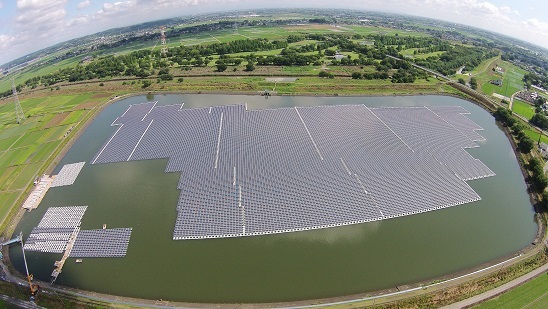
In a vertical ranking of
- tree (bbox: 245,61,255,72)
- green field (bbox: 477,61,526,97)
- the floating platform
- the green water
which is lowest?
the green water

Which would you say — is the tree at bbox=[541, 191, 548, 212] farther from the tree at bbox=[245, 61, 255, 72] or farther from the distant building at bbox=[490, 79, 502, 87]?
the tree at bbox=[245, 61, 255, 72]

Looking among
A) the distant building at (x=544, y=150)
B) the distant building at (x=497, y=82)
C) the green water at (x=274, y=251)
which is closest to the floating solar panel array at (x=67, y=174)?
the green water at (x=274, y=251)

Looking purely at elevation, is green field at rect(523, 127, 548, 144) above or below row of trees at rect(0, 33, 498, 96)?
below

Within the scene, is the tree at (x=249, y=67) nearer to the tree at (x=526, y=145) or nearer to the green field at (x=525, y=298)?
the tree at (x=526, y=145)

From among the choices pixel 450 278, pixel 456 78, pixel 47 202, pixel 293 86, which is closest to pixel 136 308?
pixel 47 202

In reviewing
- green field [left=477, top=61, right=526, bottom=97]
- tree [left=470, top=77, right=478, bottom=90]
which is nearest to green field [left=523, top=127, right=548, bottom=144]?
green field [left=477, top=61, right=526, bottom=97]

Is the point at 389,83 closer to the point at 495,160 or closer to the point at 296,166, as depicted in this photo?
the point at 495,160
